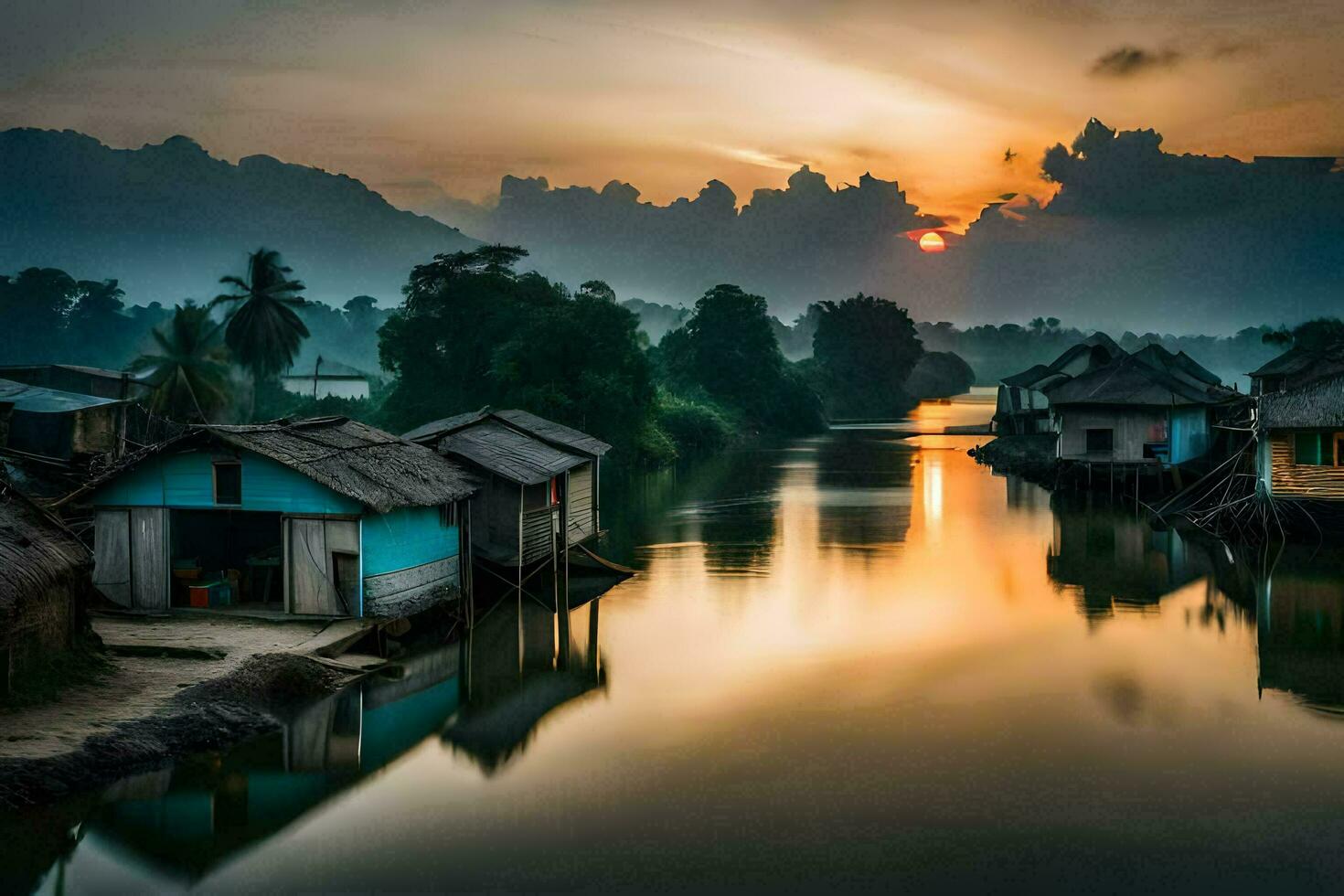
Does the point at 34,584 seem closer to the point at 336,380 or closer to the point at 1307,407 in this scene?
the point at 1307,407

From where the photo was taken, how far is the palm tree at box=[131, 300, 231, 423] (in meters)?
41.3

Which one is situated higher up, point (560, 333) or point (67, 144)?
point (67, 144)

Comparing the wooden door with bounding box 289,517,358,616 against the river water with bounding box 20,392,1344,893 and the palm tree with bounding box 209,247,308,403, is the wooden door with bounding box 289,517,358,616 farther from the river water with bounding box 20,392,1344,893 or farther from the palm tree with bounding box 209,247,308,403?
the palm tree with bounding box 209,247,308,403

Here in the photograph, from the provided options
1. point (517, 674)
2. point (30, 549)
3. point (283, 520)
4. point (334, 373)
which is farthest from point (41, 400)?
point (334, 373)

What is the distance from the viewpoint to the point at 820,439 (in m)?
78.6

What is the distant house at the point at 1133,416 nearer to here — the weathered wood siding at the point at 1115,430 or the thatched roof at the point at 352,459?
the weathered wood siding at the point at 1115,430

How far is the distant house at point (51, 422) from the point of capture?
24469 mm

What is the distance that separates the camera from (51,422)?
25.0 metres

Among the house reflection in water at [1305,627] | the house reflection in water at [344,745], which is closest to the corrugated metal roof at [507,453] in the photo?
the house reflection in water at [344,745]

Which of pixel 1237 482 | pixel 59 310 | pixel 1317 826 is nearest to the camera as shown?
pixel 1317 826

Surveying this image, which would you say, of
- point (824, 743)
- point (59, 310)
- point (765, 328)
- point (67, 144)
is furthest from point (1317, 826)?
point (67, 144)

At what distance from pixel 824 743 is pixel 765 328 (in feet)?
242

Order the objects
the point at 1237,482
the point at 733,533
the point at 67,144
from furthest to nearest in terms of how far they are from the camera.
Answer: the point at 67,144, the point at 733,533, the point at 1237,482

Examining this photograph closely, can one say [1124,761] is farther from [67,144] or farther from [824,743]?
[67,144]
